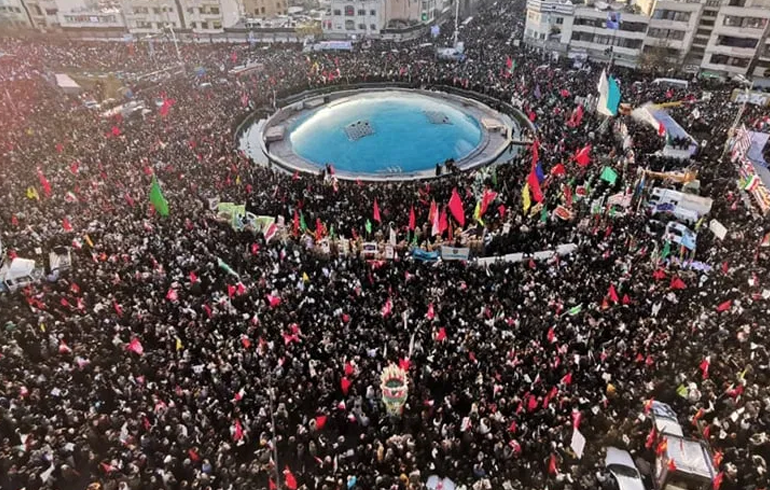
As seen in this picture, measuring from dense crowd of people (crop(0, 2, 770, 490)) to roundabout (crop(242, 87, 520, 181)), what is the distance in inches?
165

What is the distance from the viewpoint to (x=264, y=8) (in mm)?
69375

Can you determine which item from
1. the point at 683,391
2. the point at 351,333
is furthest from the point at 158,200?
the point at 683,391

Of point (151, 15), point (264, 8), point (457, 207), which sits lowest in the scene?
point (457, 207)

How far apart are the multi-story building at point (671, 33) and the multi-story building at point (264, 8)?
1502 inches

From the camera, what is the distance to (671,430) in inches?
544

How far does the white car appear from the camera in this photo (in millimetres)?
12875

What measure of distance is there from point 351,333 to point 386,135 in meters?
22.9

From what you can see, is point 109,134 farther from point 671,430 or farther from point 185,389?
point 671,430

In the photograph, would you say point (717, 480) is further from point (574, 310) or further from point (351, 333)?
point (351, 333)

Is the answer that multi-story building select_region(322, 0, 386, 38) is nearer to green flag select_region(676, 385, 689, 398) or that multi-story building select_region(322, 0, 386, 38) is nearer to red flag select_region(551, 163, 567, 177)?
red flag select_region(551, 163, 567, 177)

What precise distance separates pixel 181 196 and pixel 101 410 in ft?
44.1

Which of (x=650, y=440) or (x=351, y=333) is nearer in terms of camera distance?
(x=650, y=440)

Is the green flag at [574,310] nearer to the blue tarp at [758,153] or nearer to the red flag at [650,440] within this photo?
the red flag at [650,440]

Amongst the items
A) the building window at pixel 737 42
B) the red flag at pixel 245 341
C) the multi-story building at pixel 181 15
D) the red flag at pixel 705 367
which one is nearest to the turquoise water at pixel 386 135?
the red flag at pixel 245 341
